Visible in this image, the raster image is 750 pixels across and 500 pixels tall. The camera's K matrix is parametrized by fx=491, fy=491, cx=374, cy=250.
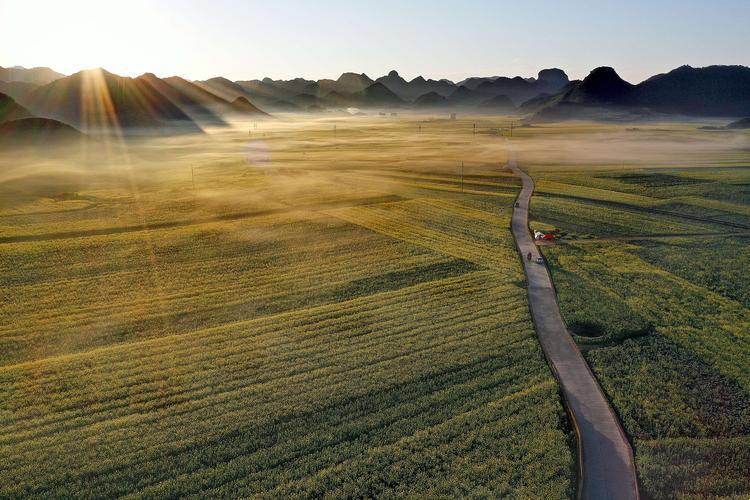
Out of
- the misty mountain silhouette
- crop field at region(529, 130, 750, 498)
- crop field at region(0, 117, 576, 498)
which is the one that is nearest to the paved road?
crop field at region(529, 130, 750, 498)

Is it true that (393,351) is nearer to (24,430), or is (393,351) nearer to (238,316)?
(238,316)

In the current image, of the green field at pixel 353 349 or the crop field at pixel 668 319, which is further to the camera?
the crop field at pixel 668 319

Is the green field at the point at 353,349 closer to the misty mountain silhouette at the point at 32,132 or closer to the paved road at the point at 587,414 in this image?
the paved road at the point at 587,414

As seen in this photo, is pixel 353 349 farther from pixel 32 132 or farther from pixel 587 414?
pixel 32 132

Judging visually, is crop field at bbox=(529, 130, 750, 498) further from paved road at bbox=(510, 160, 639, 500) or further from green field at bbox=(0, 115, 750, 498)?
paved road at bbox=(510, 160, 639, 500)

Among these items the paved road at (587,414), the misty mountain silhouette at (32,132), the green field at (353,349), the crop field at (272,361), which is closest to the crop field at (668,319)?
the green field at (353,349)

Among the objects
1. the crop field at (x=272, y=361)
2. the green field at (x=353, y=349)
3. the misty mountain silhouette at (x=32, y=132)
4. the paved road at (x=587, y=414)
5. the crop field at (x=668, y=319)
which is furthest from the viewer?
the misty mountain silhouette at (x=32, y=132)
